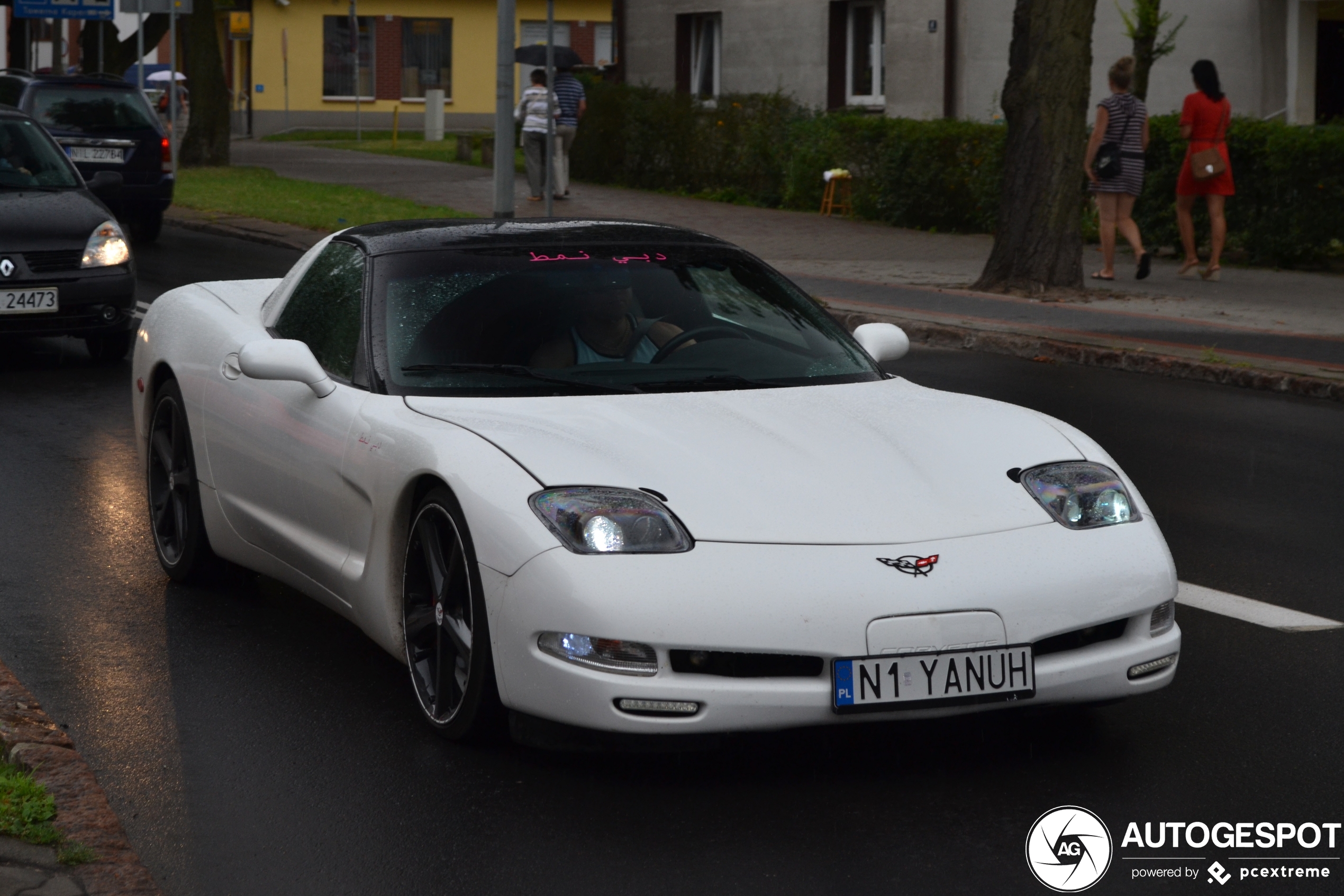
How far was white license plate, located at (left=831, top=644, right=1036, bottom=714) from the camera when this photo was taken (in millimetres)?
4004

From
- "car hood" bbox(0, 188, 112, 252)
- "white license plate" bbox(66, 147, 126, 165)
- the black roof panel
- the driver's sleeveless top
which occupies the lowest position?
the driver's sleeveless top

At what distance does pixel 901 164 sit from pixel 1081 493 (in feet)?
62.4

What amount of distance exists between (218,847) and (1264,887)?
211 cm

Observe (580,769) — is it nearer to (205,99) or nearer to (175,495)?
(175,495)

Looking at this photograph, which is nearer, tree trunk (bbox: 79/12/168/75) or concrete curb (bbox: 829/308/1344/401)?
concrete curb (bbox: 829/308/1344/401)

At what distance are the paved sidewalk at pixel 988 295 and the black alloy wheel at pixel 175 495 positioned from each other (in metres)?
7.25

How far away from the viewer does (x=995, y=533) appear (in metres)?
4.26

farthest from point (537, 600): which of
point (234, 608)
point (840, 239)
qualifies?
point (840, 239)

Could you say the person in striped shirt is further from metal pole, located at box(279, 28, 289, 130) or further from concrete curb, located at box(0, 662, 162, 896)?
metal pole, located at box(279, 28, 289, 130)

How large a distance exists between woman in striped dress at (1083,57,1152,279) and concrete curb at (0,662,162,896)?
43.1 ft

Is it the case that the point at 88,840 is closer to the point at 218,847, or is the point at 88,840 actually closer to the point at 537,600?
the point at 218,847

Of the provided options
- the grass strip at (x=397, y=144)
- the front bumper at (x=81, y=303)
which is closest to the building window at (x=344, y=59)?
the grass strip at (x=397, y=144)

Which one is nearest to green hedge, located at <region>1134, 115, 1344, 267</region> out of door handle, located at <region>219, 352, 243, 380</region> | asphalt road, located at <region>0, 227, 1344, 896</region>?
asphalt road, located at <region>0, 227, 1344, 896</region>

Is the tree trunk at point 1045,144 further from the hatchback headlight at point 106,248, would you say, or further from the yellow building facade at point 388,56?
the yellow building facade at point 388,56
